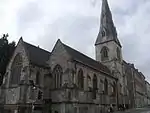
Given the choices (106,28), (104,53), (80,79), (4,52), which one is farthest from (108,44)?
(4,52)

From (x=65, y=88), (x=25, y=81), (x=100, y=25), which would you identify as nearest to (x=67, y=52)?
(x=65, y=88)

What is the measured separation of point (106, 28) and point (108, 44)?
4.76 meters

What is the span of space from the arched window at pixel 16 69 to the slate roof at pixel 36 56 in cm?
210

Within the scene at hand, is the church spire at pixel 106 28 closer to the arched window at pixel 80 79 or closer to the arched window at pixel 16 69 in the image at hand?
the arched window at pixel 80 79

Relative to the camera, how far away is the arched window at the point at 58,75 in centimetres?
3304

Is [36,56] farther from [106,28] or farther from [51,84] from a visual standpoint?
[106,28]

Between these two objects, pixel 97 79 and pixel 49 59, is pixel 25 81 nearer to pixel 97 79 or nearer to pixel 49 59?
pixel 49 59

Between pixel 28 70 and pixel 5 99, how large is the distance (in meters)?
6.72

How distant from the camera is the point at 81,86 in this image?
34.0 metres

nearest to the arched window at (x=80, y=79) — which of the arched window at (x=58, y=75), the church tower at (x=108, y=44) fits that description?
the arched window at (x=58, y=75)

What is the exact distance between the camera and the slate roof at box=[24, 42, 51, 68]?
107 feet

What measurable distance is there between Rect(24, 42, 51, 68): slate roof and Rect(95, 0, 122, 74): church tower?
60.3 feet

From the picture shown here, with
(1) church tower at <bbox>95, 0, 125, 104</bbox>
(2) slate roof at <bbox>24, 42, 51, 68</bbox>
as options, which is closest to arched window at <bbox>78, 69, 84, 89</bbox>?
(2) slate roof at <bbox>24, 42, 51, 68</bbox>

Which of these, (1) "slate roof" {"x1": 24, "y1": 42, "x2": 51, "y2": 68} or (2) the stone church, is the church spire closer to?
(2) the stone church
